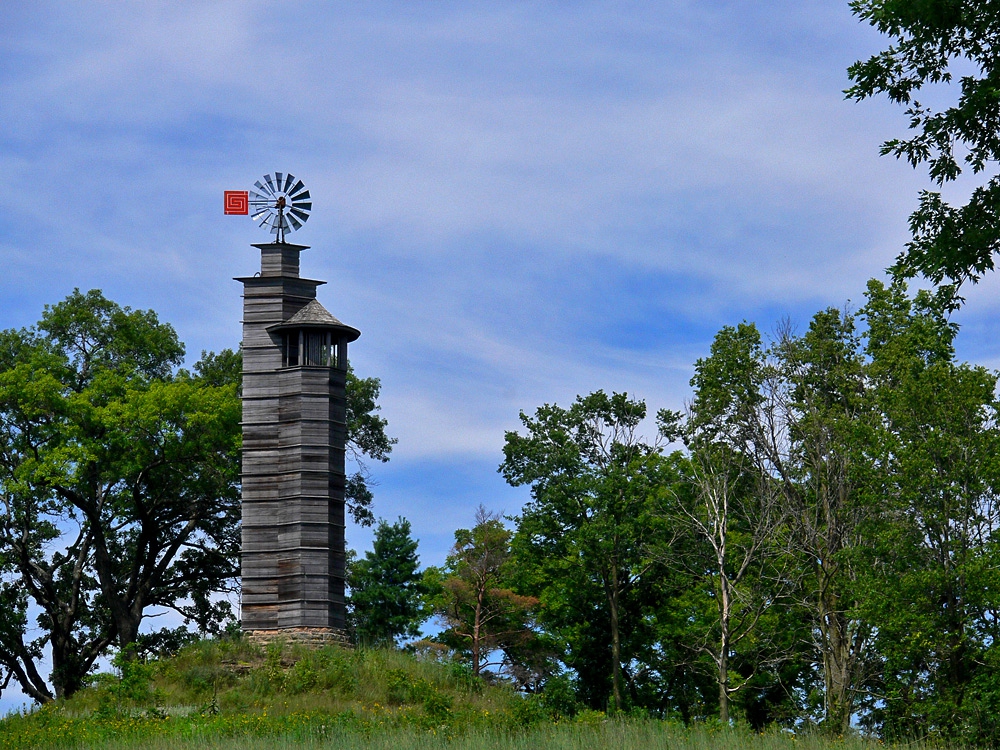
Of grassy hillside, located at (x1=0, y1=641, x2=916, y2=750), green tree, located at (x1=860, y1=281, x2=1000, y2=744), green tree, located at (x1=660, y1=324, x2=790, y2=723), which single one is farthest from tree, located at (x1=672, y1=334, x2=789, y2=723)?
grassy hillside, located at (x1=0, y1=641, x2=916, y2=750)

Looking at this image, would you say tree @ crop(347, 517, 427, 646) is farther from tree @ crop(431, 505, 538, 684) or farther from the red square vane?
the red square vane

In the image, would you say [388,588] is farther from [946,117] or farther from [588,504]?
[946,117]

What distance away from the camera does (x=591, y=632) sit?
44.8 m

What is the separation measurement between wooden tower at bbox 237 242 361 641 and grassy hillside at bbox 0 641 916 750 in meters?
1.91

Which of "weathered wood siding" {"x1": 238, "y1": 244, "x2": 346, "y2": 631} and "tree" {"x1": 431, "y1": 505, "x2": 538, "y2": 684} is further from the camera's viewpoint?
"tree" {"x1": 431, "y1": 505, "x2": 538, "y2": 684}

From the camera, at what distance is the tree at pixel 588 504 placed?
43281mm

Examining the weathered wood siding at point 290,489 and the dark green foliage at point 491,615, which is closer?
the weathered wood siding at point 290,489

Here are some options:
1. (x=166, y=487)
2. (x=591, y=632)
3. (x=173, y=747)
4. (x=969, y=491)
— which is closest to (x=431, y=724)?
(x=173, y=747)

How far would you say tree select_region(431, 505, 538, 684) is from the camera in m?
49.5

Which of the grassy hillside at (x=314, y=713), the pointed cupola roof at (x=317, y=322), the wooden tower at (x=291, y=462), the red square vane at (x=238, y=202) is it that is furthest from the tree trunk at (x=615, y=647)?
the red square vane at (x=238, y=202)

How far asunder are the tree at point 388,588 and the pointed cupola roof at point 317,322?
50.7 ft

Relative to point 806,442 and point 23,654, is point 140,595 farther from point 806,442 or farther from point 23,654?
point 806,442

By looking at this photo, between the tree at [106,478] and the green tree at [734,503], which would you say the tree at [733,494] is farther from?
the tree at [106,478]

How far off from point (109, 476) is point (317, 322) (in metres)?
11.9
